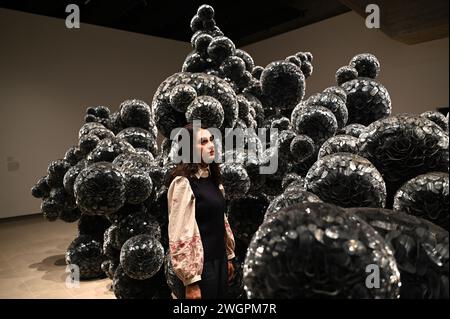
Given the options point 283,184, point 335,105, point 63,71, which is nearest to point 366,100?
point 335,105

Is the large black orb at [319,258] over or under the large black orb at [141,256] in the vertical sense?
over

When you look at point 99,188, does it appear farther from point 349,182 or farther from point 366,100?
point 366,100

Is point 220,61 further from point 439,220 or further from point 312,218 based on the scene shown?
point 312,218

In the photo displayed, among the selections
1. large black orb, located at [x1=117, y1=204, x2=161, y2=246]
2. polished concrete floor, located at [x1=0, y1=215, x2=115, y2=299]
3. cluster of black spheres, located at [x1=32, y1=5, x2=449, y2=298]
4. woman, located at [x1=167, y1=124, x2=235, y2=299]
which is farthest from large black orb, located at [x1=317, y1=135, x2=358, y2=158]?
polished concrete floor, located at [x1=0, y1=215, x2=115, y2=299]

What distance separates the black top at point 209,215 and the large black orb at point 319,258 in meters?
0.84

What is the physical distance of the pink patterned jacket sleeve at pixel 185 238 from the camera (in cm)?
121

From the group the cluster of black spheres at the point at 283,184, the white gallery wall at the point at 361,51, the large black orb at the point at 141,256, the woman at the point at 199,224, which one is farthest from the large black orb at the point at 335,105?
the white gallery wall at the point at 361,51

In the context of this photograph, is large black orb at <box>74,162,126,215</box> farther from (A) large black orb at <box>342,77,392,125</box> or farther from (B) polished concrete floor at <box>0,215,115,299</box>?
(B) polished concrete floor at <box>0,215,115,299</box>

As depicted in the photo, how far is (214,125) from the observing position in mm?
1404

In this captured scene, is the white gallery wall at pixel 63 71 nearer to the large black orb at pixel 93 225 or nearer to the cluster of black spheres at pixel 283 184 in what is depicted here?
the cluster of black spheres at pixel 283 184

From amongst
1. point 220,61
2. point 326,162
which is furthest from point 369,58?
point 326,162

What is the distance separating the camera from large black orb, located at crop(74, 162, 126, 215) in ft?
4.51

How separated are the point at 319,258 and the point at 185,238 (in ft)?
2.78

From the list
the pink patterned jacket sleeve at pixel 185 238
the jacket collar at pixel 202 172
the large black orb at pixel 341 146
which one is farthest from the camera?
the jacket collar at pixel 202 172
